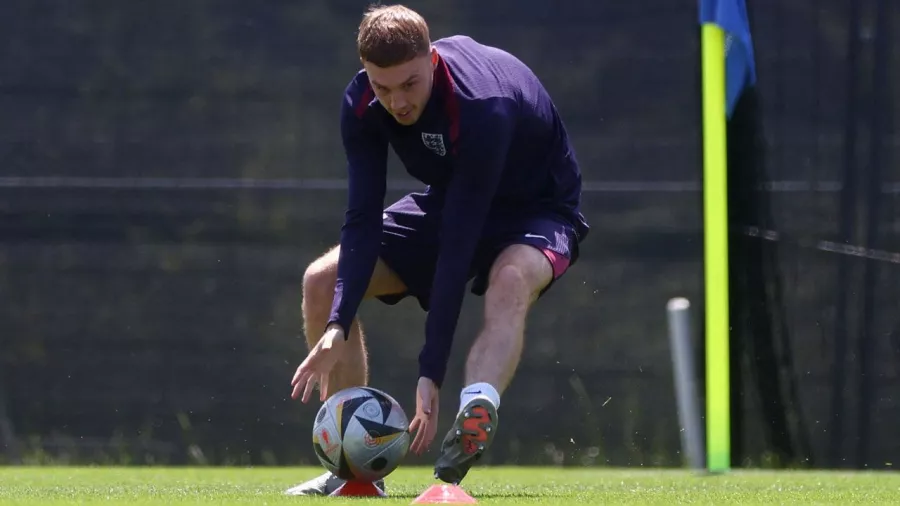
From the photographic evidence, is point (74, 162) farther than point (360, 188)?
Yes

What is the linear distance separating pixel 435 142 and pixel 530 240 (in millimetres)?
382

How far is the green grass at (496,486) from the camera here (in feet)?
11.8

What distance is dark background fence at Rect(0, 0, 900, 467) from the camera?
5.75 meters

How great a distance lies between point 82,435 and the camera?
5824 mm

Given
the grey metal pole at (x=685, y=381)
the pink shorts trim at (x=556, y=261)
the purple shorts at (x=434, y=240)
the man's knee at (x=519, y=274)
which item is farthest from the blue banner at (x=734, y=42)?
the man's knee at (x=519, y=274)

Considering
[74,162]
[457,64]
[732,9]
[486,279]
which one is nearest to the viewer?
[457,64]

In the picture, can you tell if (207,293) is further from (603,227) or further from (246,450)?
(603,227)

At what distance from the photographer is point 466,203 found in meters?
3.54

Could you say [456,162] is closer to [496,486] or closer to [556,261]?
[556,261]

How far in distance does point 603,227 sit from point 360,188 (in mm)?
2207

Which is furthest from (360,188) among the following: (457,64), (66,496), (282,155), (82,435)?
(82,435)

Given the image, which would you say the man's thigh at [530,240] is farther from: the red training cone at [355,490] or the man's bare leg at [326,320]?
the red training cone at [355,490]

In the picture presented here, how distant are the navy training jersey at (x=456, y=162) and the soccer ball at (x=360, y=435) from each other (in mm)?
197

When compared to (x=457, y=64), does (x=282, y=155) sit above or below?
below
